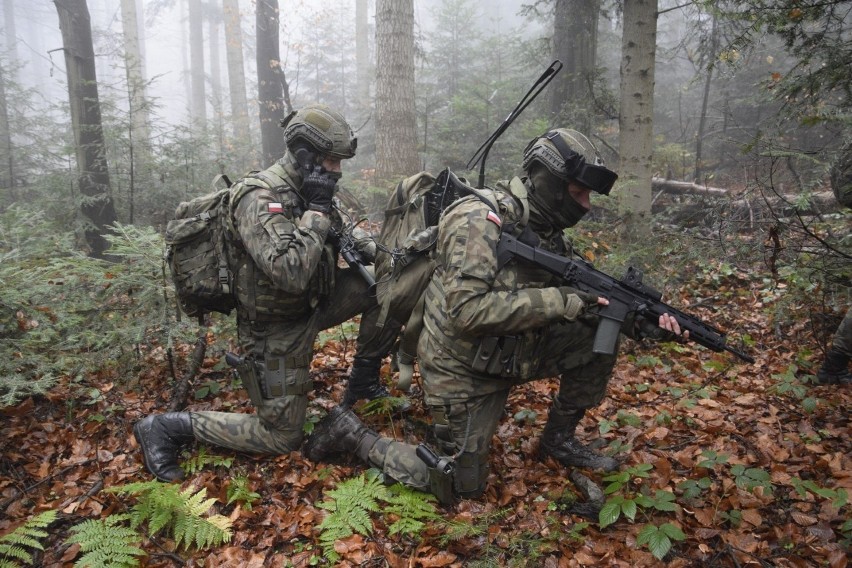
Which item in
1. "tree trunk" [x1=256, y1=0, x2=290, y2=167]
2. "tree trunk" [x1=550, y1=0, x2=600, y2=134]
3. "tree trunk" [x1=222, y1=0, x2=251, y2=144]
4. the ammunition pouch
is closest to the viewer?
the ammunition pouch

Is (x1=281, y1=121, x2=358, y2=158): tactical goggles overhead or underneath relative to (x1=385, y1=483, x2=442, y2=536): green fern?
overhead

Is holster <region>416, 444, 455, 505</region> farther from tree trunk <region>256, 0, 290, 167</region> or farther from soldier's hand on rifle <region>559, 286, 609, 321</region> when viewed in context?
tree trunk <region>256, 0, 290, 167</region>

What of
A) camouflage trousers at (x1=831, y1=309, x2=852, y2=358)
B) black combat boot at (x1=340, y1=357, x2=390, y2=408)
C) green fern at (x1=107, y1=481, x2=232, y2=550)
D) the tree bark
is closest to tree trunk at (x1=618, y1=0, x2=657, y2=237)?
camouflage trousers at (x1=831, y1=309, x2=852, y2=358)

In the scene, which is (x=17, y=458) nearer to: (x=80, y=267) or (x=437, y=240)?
(x=80, y=267)

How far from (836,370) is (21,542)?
6.47 m

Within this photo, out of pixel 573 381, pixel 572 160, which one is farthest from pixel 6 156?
pixel 573 381

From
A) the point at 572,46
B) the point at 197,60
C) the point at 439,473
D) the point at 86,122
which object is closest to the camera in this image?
the point at 439,473

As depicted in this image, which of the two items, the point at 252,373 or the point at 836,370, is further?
the point at 836,370

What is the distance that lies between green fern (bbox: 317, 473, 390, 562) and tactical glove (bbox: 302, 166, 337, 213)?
2133 mm

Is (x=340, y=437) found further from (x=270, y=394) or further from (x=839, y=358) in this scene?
(x=839, y=358)

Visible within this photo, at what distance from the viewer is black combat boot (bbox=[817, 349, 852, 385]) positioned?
181 inches

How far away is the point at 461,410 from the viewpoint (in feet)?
11.9

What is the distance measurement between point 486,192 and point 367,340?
1.88 m

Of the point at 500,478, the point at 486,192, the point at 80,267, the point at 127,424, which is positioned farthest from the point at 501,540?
the point at 80,267
